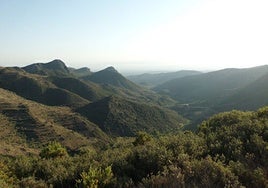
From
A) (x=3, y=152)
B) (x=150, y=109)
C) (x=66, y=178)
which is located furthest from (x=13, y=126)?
(x=66, y=178)

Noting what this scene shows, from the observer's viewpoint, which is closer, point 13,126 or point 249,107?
point 13,126

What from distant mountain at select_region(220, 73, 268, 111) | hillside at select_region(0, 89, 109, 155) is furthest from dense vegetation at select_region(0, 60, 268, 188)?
distant mountain at select_region(220, 73, 268, 111)

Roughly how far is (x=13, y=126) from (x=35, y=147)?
60.9 feet

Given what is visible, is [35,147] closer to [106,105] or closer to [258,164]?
[106,105]

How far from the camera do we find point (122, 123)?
132000 millimetres

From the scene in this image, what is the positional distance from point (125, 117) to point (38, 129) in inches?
1984

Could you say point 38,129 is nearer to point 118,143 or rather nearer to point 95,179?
point 118,143

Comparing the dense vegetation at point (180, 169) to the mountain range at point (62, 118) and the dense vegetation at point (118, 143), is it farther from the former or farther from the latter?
the mountain range at point (62, 118)

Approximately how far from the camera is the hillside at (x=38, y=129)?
8538 centimetres

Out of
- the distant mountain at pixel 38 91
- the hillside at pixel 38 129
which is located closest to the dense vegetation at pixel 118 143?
the hillside at pixel 38 129

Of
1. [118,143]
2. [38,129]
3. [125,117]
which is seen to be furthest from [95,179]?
[125,117]

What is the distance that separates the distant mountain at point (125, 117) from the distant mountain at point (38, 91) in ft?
58.9

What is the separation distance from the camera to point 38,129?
96.2 m

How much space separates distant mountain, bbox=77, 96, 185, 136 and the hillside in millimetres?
12784
